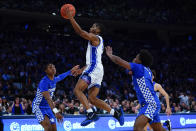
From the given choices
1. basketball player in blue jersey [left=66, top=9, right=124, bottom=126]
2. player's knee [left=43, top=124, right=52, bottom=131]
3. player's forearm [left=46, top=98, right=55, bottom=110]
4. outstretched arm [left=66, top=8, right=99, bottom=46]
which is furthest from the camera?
player's knee [left=43, top=124, right=52, bottom=131]

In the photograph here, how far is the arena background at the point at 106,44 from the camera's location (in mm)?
16125

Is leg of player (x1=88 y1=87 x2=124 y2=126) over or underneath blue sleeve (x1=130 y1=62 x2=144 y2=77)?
underneath

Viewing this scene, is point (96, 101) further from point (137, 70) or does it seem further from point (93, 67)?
point (137, 70)

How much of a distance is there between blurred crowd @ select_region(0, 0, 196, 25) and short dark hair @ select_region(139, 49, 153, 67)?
16.0 metres

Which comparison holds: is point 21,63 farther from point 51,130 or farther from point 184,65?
point 184,65

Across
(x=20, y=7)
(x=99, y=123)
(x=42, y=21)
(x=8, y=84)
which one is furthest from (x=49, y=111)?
(x=42, y=21)

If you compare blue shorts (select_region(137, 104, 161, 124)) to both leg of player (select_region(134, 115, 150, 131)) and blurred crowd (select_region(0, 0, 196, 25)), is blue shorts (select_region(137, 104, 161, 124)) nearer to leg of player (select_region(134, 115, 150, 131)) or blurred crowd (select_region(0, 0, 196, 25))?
leg of player (select_region(134, 115, 150, 131))

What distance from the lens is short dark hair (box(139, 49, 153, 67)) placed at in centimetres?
683

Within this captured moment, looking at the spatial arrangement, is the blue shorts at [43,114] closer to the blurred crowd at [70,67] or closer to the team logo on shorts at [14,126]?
the team logo on shorts at [14,126]

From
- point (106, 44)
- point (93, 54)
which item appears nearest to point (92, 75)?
point (93, 54)

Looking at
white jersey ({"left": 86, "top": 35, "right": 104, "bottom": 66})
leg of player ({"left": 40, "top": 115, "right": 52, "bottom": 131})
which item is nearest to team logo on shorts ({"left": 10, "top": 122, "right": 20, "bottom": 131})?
leg of player ({"left": 40, "top": 115, "right": 52, "bottom": 131})

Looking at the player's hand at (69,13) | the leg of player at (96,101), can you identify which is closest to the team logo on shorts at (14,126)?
the leg of player at (96,101)

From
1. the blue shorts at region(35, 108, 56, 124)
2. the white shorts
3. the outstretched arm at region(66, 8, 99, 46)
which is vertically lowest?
the blue shorts at region(35, 108, 56, 124)

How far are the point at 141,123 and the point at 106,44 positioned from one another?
1909 cm
